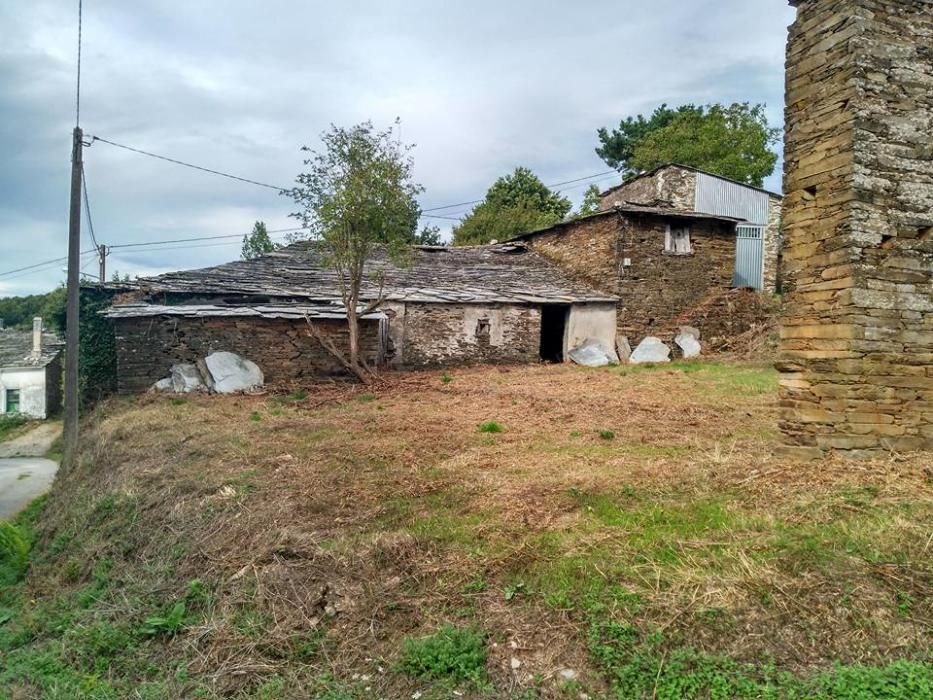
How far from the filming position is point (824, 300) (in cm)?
572

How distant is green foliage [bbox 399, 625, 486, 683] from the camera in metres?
3.24

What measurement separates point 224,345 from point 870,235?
11.4 meters

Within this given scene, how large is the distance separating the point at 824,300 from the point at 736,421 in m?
2.99

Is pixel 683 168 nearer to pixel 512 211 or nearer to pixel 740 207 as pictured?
pixel 740 207

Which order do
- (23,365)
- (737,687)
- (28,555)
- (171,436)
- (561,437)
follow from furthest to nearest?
1. (23,365)
2. (171,436)
3. (561,437)
4. (28,555)
5. (737,687)

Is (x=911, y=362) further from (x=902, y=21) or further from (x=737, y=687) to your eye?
(x=737, y=687)

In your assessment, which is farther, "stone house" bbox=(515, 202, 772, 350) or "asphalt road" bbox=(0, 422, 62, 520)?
"stone house" bbox=(515, 202, 772, 350)

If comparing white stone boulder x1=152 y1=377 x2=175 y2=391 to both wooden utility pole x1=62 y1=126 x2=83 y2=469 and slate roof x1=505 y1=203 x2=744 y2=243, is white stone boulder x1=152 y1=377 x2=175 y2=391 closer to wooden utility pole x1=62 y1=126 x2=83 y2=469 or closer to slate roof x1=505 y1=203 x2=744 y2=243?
wooden utility pole x1=62 y1=126 x2=83 y2=469

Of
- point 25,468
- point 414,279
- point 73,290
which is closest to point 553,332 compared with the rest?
point 414,279

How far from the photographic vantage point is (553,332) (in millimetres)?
20172

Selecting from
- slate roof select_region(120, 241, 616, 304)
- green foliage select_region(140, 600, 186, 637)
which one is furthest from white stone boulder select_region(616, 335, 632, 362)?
green foliage select_region(140, 600, 186, 637)

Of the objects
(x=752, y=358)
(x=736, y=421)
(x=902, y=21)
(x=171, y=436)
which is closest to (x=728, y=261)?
(x=752, y=358)

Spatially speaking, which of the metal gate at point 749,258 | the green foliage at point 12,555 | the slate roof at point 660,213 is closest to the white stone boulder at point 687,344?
the metal gate at point 749,258

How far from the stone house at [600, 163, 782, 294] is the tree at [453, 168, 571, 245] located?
11440mm
